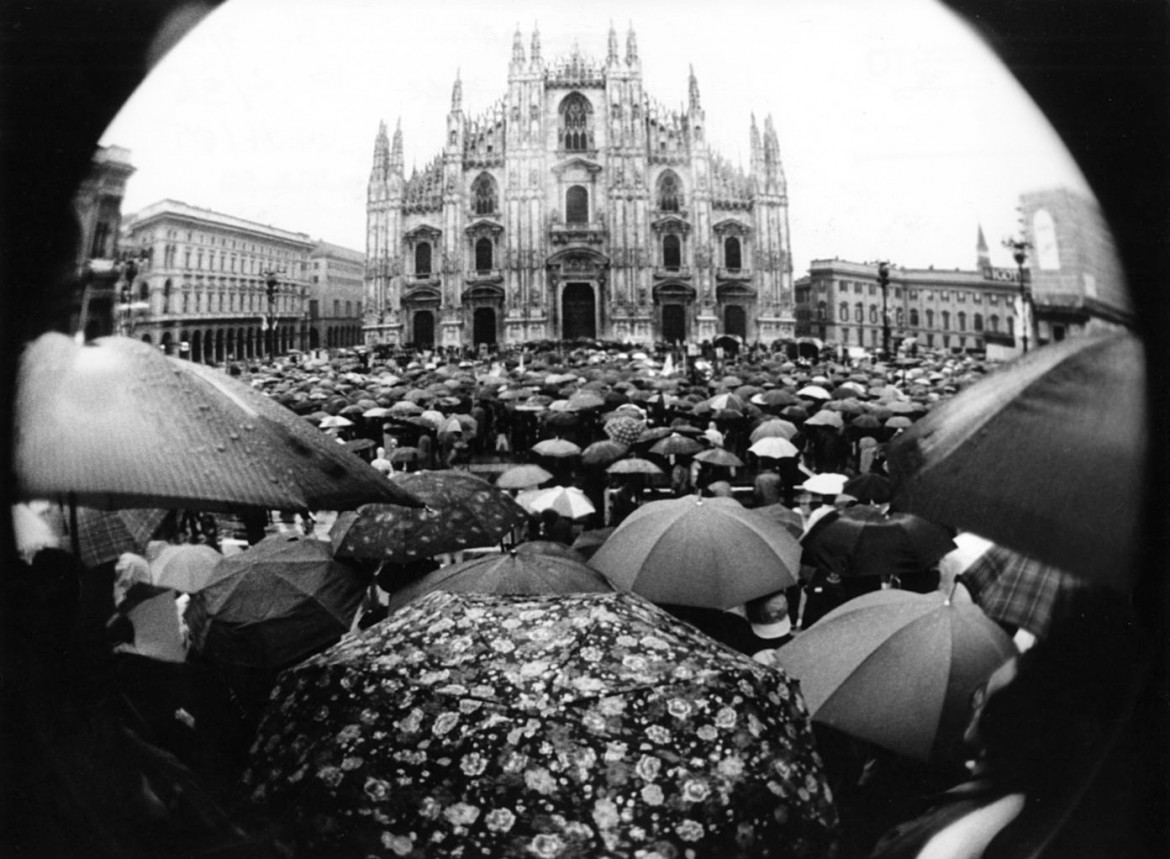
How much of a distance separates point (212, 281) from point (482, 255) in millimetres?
28173

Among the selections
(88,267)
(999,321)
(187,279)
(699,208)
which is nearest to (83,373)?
(88,267)

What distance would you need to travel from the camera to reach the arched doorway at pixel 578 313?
118ft

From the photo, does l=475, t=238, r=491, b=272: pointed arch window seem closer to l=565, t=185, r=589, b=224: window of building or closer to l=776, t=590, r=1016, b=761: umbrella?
l=565, t=185, r=589, b=224: window of building

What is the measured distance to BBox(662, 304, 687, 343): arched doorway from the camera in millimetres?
32969

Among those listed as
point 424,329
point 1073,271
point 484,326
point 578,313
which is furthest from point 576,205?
point 1073,271

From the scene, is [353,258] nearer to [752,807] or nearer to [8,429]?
[8,429]

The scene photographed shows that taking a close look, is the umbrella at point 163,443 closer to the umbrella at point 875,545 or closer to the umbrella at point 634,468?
the umbrella at point 875,545

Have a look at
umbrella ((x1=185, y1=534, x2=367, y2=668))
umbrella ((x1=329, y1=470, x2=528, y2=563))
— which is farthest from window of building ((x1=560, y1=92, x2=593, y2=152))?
umbrella ((x1=185, y1=534, x2=367, y2=668))

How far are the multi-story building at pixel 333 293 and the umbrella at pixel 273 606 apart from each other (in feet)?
6.03

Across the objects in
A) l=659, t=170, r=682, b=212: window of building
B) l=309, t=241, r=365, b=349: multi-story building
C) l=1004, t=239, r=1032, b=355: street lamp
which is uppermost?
l=659, t=170, r=682, b=212: window of building

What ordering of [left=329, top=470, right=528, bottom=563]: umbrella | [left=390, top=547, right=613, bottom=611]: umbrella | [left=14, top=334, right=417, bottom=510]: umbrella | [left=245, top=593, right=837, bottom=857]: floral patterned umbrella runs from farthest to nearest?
[left=329, top=470, right=528, bottom=563]: umbrella, [left=390, top=547, right=613, bottom=611]: umbrella, [left=14, top=334, right=417, bottom=510]: umbrella, [left=245, top=593, right=837, bottom=857]: floral patterned umbrella

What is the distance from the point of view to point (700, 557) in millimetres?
3916

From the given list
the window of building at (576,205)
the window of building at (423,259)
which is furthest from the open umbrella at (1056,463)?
the window of building at (576,205)

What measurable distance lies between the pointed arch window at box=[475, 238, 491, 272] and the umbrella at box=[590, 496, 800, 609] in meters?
26.2
